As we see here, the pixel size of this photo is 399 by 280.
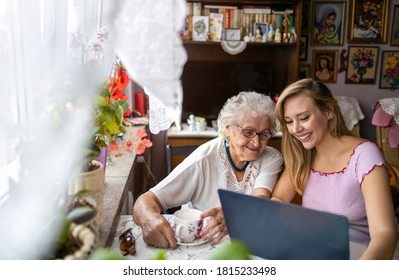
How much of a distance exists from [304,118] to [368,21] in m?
2.29

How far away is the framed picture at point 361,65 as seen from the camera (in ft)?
9.89

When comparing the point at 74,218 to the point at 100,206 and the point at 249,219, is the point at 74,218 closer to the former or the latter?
the point at 100,206

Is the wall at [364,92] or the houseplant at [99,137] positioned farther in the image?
the wall at [364,92]

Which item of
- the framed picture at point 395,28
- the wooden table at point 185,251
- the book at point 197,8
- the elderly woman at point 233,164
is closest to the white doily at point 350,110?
the framed picture at point 395,28

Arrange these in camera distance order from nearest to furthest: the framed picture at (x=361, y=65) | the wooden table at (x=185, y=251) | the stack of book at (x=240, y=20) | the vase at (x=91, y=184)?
1. the vase at (x=91, y=184)
2. the wooden table at (x=185, y=251)
3. the stack of book at (x=240, y=20)
4. the framed picture at (x=361, y=65)

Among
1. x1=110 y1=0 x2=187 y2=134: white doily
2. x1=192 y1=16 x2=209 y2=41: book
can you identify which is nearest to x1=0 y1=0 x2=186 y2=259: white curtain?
x1=110 y1=0 x2=187 y2=134: white doily

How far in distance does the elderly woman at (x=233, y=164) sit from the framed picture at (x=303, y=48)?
196 cm

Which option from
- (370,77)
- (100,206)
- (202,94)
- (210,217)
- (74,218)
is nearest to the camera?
(74,218)

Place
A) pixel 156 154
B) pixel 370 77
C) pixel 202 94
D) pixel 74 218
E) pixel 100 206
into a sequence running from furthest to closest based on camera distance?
pixel 370 77
pixel 202 94
pixel 156 154
pixel 100 206
pixel 74 218

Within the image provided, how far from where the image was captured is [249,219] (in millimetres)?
729

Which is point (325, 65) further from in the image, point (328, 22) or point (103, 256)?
point (103, 256)

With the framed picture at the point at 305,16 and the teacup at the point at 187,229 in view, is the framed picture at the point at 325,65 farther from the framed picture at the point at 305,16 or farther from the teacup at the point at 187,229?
the teacup at the point at 187,229
